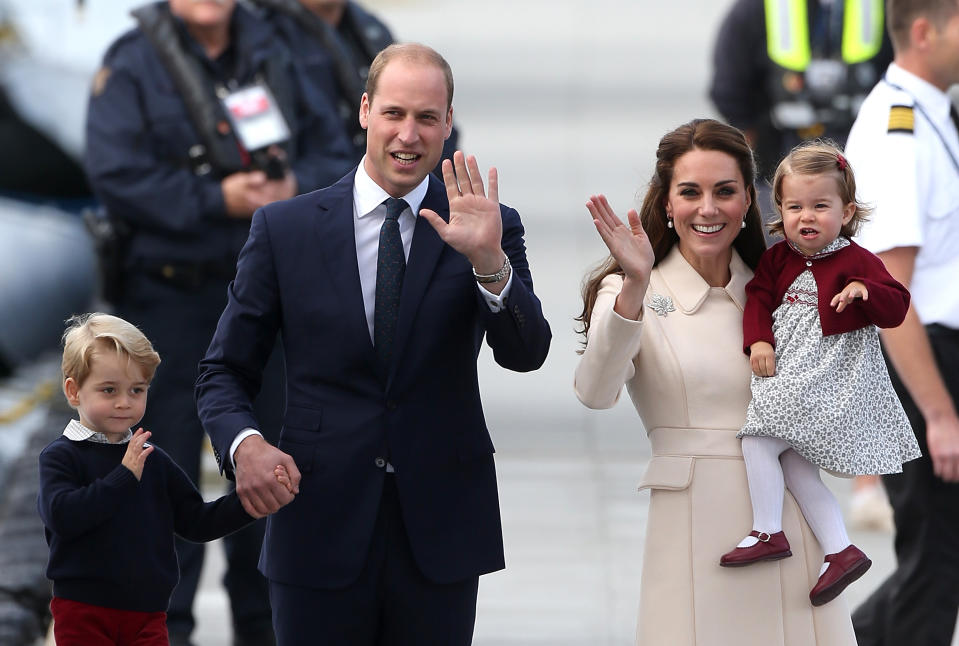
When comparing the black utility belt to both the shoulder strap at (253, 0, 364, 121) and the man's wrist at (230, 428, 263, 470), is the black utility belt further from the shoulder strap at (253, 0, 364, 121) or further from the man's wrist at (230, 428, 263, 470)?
the man's wrist at (230, 428, 263, 470)

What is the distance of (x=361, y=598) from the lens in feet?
11.6

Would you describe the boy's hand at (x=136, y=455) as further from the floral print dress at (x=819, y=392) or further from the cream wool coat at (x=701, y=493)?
the floral print dress at (x=819, y=392)

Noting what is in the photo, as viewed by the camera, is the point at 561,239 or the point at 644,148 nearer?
the point at 561,239

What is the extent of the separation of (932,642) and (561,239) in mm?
8096

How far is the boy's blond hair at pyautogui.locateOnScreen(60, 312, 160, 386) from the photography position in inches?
133

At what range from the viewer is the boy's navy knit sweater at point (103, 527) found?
334cm

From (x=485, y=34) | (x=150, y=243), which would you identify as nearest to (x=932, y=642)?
(x=150, y=243)

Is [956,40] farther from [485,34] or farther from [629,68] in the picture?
[485,34]

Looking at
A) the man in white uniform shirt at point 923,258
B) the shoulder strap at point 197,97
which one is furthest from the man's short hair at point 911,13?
the shoulder strap at point 197,97

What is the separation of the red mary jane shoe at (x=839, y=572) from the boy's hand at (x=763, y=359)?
15.0 inches

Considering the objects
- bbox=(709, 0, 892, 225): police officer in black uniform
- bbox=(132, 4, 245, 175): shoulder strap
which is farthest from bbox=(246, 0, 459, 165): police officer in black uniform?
bbox=(709, 0, 892, 225): police officer in black uniform

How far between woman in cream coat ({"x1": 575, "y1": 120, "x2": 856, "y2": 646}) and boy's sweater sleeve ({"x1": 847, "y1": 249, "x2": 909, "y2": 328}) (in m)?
0.27

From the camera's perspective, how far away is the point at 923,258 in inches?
183

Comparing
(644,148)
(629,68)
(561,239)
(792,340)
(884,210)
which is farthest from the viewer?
(629,68)
